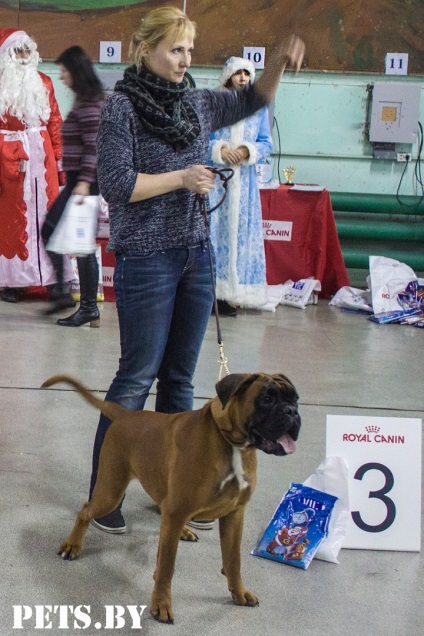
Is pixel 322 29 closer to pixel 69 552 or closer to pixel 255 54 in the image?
pixel 255 54

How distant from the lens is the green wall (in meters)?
7.07

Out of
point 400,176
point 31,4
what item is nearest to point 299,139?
point 400,176

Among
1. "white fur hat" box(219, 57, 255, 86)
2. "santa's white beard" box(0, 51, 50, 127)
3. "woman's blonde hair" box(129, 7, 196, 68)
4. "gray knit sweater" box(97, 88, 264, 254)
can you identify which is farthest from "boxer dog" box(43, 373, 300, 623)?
"santa's white beard" box(0, 51, 50, 127)

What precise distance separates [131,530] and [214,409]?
75 cm

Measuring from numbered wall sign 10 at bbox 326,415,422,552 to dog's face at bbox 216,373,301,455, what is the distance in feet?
2.09

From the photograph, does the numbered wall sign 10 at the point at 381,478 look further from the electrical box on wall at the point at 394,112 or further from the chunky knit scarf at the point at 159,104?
the electrical box on wall at the point at 394,112

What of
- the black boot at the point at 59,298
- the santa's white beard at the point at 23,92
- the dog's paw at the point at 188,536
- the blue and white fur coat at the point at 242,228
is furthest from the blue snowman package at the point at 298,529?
the santa's white beard at the point at 23,92

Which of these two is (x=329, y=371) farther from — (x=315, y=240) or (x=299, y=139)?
(x=299, y=139)

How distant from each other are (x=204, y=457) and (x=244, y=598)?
43 centimetres

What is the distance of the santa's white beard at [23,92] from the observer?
220 inches

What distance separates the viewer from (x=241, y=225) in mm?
5660

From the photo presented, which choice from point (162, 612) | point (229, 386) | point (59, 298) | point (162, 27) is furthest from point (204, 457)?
point (59, 298)

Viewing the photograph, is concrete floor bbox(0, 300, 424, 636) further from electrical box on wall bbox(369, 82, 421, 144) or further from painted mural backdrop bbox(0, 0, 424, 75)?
painted mural backdrop bbox(0, 0, 424, 75)

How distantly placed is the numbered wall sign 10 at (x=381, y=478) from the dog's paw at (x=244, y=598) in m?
0.46
